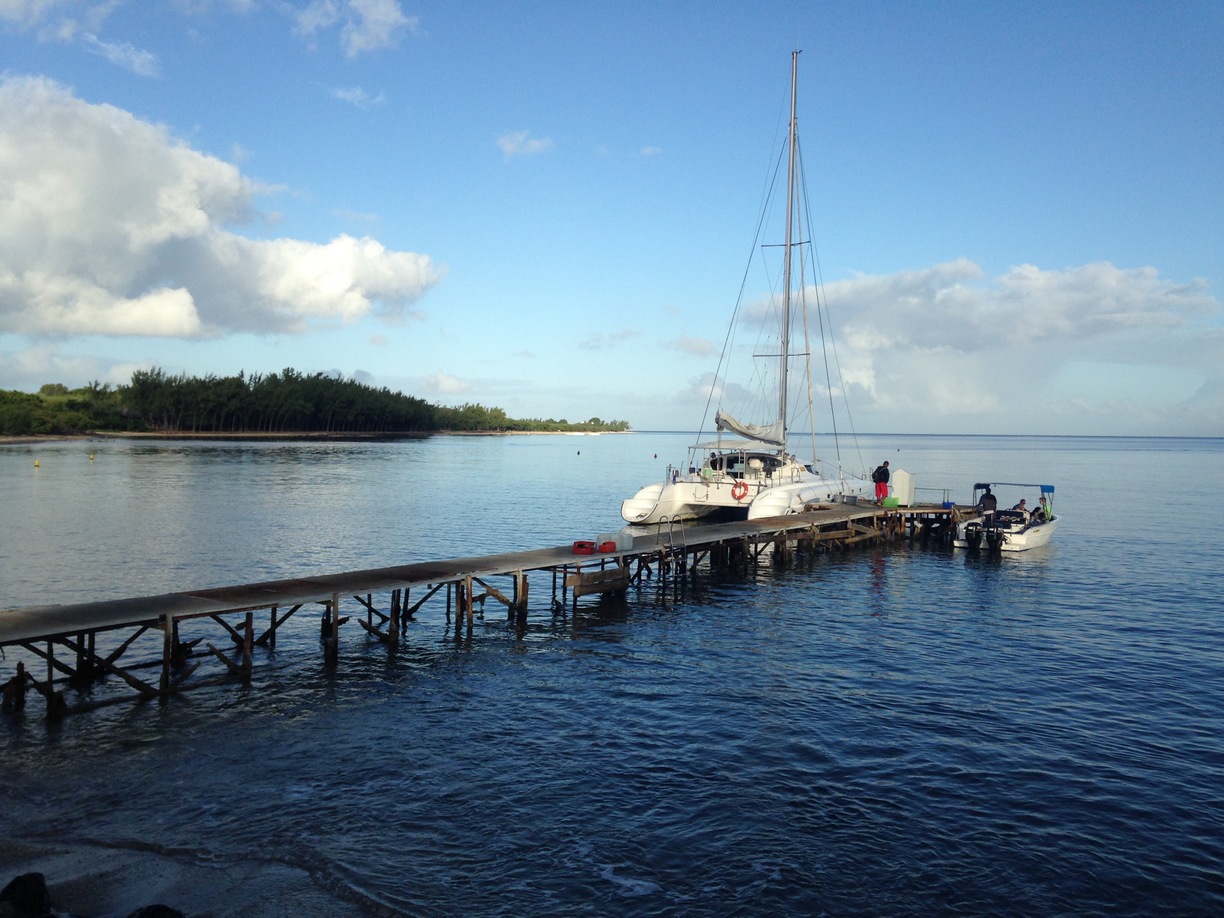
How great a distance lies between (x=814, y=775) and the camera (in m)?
13.6

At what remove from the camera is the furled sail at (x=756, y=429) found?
137ft

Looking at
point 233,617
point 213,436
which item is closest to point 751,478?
point 233,617

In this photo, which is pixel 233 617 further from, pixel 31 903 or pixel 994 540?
pixel 994 540

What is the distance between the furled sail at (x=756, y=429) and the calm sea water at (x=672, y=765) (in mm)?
13935

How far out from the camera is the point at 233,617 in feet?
73.4

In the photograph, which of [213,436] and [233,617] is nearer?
[233,617]

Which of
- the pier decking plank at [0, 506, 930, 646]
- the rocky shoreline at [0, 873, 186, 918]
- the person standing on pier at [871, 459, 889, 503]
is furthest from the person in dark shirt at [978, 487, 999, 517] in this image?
the rocky shoreline at [0, 873, 186, 918]

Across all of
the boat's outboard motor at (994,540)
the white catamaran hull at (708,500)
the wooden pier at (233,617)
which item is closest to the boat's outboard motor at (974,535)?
the boat's outboard motor at (994,540)

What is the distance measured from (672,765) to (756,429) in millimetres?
29859

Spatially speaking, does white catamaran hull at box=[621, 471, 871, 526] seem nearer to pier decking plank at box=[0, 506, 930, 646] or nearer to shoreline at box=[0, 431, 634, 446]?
pier decking plank at box=[0, 506, 930, 646]

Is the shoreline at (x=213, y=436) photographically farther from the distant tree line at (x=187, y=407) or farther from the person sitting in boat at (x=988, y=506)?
the person sitting in boat at (x=988, y=506)

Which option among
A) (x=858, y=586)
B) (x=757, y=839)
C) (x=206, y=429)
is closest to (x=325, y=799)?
(x=757, y=839)

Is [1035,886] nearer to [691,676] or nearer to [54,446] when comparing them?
[691,676]

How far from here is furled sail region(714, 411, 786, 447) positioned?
4191 centimetres
